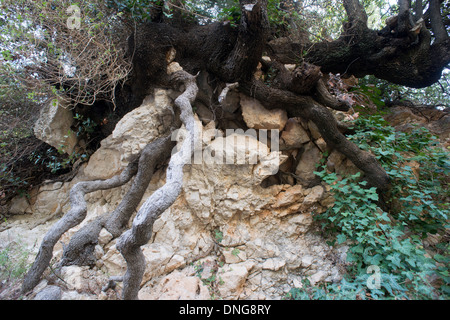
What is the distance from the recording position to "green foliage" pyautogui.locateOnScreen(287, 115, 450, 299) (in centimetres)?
211

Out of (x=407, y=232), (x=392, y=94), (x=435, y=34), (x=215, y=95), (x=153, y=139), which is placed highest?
(x=435, y=34)

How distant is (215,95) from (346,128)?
224 centimetres

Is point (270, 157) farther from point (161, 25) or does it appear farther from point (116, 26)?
point (116, 26)

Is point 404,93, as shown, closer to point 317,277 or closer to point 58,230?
point 317,277

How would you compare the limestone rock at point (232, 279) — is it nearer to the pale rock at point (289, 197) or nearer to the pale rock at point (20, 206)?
the pale rock at point (289, 197)

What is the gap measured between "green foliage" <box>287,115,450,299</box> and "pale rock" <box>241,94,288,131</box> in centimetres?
106

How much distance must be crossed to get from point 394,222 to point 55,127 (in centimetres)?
531

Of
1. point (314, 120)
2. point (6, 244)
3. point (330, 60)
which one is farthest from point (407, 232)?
point (6, 244)

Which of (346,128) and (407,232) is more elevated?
(346,128)

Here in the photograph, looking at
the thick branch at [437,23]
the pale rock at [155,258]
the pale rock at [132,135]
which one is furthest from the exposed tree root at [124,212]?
the thick branch at [437,23]

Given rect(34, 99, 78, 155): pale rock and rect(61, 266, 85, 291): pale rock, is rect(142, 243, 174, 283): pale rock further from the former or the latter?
rect(34, 99, 78, 155): pale rock

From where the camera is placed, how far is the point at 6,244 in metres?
3.25
